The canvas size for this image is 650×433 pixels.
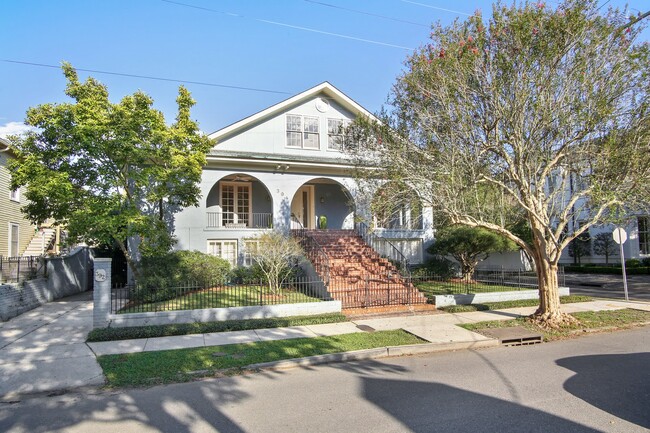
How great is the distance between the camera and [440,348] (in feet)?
27.5

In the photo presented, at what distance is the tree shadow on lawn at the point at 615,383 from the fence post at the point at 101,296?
9787mm

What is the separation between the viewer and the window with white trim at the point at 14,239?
20.3m

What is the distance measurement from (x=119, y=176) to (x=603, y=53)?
45.1 ft

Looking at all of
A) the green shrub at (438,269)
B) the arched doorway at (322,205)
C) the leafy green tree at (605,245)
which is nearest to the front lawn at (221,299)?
the arched doorway at (322,205)

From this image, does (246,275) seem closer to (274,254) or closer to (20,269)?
(274,254)

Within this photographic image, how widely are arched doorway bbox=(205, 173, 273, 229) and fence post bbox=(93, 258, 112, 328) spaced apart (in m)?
8.54

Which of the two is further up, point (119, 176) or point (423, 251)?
point (119, 176)

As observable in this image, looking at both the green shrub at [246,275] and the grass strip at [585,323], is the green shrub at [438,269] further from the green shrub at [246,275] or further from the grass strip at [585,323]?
the grass strip at [585,323]

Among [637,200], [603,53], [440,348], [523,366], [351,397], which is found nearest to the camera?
[351,397]

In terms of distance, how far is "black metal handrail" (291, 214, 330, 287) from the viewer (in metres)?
13.9

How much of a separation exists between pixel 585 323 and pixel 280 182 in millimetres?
12716

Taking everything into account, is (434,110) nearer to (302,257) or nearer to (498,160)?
(498,160)

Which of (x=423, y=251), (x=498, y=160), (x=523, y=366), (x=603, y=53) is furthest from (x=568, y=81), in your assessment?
(x=423, y=251)

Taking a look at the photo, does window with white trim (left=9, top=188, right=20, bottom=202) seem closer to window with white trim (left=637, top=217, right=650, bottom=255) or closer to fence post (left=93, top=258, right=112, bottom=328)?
fence post (left=93, top=258, right=112, bottom=328)
